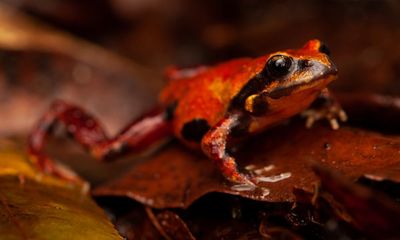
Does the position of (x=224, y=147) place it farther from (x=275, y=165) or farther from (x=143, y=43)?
(x=143, y=43)

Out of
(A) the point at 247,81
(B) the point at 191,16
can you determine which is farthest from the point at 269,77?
(B) the point at 191,16

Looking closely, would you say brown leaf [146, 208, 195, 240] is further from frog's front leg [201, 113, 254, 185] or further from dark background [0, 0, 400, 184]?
dark background [0, 0, 400, 184]

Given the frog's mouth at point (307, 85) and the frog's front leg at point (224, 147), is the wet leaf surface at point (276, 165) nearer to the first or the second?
the frog's front leg at point (224, 147)

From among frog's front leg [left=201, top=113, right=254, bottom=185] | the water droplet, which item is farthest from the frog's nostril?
the water droplet

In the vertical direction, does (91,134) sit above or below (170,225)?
above

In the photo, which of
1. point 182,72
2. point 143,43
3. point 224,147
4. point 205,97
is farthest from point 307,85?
point 143,43

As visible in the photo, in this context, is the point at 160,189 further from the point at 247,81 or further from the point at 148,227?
the point at 247,81

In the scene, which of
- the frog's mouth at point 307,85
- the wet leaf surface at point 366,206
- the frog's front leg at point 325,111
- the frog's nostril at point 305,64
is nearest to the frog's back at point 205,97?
the frog's mouth at point 307,85

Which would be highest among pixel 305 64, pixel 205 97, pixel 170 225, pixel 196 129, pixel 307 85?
pixel 305 64
